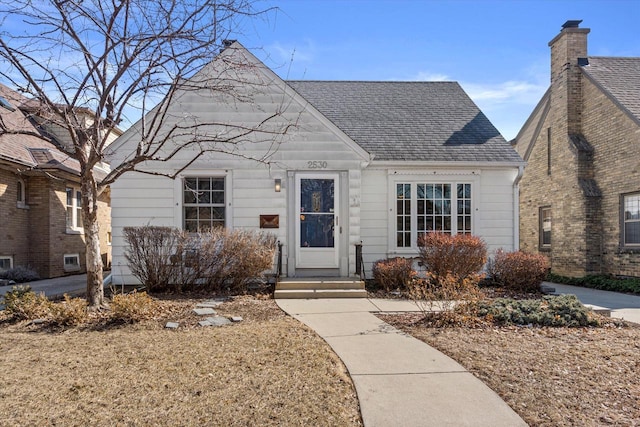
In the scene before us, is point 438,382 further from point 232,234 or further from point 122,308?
point 232,234

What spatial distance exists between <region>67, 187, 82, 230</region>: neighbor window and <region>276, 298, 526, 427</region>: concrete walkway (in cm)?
1196

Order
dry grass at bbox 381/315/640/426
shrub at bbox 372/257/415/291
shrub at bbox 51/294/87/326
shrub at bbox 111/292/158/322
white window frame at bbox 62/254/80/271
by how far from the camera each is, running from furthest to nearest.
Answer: white window frame at bbox 62/254/80/271
shrub at bbox 372/257/415/291
shrub at bbox 111/292/158/322
shrub at bbox 51/294/87/326
dry grass at bbox 381/315/640/426

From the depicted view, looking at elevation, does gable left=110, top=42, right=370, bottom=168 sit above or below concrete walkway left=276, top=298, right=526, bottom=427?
above

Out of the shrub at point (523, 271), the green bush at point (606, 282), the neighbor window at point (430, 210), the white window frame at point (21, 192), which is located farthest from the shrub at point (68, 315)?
the green bush at point (606, 282)

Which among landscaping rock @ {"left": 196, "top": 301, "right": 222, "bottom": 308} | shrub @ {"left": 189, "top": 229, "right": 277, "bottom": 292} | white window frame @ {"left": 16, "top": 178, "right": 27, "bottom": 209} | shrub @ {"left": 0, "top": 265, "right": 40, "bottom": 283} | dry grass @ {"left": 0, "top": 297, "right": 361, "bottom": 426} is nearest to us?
dry grass @ {"left": 0, "top": 297, "right": 361, "bottom": 426}

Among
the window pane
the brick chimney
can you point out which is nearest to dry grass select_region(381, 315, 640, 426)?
the window pane

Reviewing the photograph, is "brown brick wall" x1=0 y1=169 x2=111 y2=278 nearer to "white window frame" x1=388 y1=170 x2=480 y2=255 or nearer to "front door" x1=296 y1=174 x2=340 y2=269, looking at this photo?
"front door" x1=296 y1=174 x2=340 y2=269

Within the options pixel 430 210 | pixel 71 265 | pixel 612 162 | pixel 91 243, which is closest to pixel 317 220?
pixel 430 210

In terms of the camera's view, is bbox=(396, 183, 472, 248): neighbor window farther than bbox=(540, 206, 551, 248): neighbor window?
No

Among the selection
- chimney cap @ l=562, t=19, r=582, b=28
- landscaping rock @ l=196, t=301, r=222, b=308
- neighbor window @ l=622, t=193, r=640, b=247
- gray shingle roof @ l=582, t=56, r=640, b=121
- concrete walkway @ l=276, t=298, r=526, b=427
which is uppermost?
chimney cap @ l=562, t=19, r=582, b=28

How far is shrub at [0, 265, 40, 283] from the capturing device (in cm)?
1188

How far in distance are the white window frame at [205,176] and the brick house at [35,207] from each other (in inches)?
170

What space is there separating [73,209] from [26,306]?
9.91 m

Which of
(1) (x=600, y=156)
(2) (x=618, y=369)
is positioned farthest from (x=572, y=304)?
(1) (x=600, y=156)
